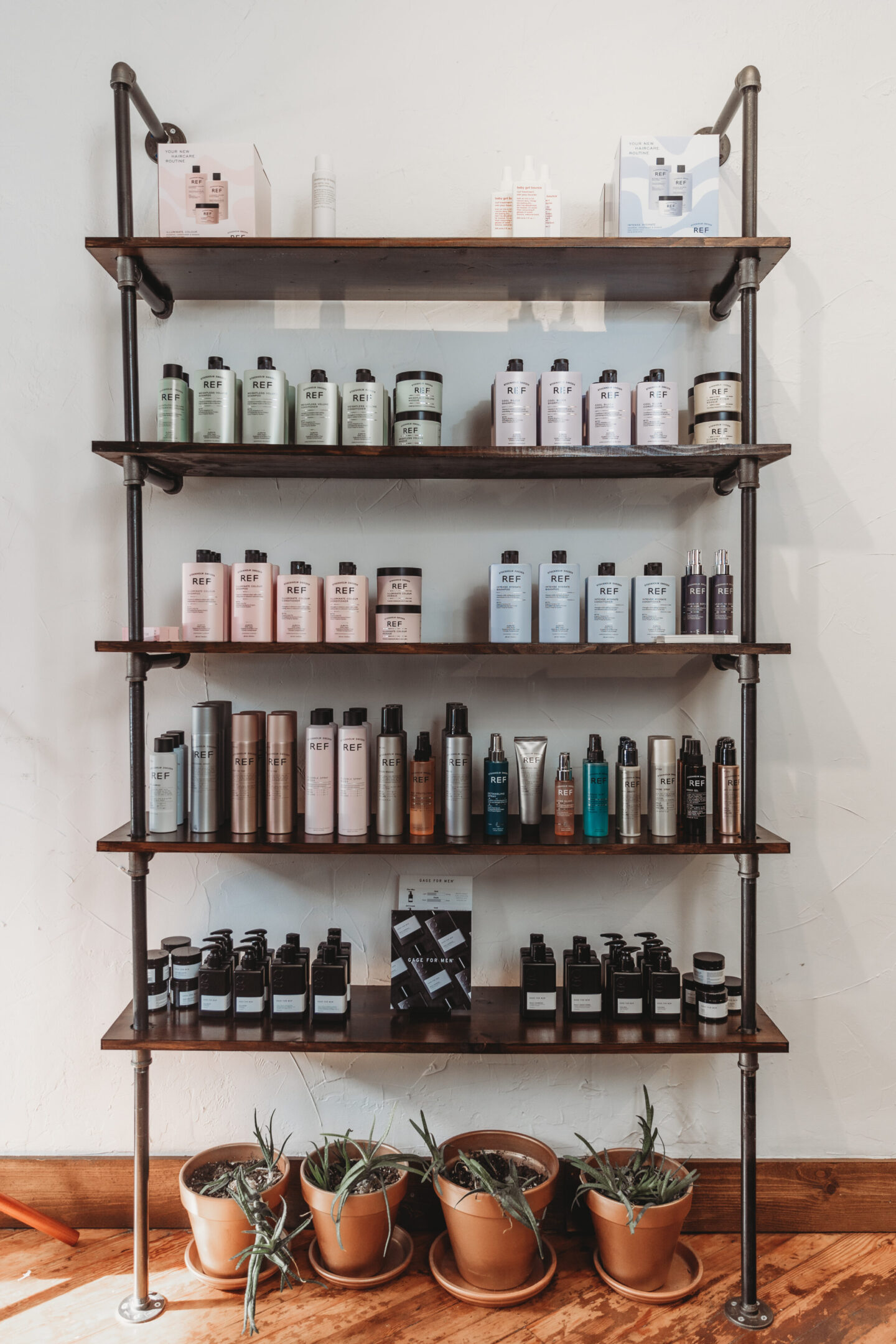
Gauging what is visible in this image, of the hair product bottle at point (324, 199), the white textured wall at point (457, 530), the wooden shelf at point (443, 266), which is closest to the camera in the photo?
the wooden shelf at point (443, 266)

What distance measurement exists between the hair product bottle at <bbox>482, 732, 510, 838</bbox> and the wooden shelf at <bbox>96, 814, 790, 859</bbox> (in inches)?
1.1

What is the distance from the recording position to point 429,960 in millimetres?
1571

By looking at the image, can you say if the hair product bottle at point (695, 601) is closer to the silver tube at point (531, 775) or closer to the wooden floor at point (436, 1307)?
the silver tube at point (531, 775)

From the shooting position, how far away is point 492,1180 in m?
1.46

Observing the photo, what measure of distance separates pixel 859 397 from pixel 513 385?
28.5 inches

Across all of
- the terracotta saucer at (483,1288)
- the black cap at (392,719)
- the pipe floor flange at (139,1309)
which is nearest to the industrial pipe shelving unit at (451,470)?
the pipe floor flange at (139,1309)

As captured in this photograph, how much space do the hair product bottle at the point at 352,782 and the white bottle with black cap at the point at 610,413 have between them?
656mm

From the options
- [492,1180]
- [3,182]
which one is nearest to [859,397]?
[492,1180]

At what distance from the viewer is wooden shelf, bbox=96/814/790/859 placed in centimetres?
143

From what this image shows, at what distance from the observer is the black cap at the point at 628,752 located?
1505 millimetres

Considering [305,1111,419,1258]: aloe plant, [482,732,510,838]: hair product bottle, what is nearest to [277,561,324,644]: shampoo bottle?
[482,732,510,838]: hair product bottle

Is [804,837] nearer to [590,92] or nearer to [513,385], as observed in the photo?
[513,385]

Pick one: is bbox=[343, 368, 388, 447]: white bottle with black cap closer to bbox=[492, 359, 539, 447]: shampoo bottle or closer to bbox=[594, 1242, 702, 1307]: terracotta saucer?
bbox=[492, 359, 539, 447]: shampoo bottle

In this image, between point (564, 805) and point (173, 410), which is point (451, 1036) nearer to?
point (564, 805)
